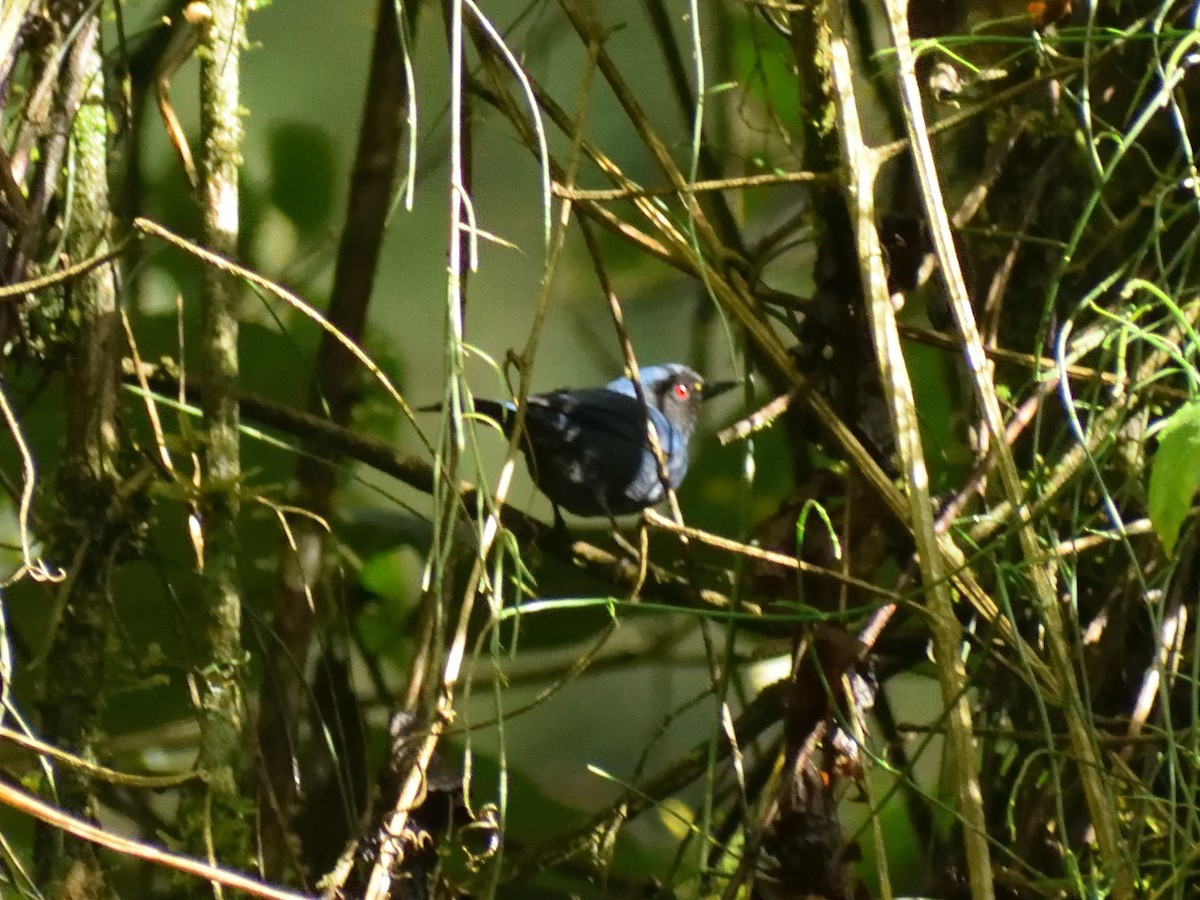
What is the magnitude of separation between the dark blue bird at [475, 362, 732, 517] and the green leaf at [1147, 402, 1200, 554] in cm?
144

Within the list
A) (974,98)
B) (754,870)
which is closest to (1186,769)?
(754,870)

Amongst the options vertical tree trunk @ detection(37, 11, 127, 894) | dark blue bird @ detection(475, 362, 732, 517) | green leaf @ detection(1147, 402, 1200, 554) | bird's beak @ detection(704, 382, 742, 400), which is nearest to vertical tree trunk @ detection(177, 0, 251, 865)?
vertical tree trunk @ detection(37, 11, 127, 894)

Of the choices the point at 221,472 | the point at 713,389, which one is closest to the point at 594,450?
the point at 713,389

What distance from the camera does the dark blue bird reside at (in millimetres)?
2201

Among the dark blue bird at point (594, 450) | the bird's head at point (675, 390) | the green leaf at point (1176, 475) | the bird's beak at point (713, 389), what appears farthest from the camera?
the bird's head at point (675, 390)

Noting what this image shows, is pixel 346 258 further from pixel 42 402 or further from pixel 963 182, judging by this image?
pixel 963 182

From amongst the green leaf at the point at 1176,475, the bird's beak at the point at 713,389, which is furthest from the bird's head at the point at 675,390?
the green leaf at the point at 1176,475

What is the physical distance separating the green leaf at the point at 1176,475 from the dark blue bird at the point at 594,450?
1441mm

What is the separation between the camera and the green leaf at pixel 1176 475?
2.30ft

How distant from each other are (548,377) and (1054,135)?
1158 mm

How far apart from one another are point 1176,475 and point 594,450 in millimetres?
1526

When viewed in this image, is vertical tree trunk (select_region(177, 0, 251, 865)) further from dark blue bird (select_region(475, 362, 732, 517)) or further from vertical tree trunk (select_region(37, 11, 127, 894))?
dark blue bird (select_region(475, 362, 732, 517))

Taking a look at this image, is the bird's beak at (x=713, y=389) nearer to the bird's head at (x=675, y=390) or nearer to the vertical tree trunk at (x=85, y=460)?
the bird's head at (x=675, y=390)

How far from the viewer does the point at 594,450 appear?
220 centimetres
